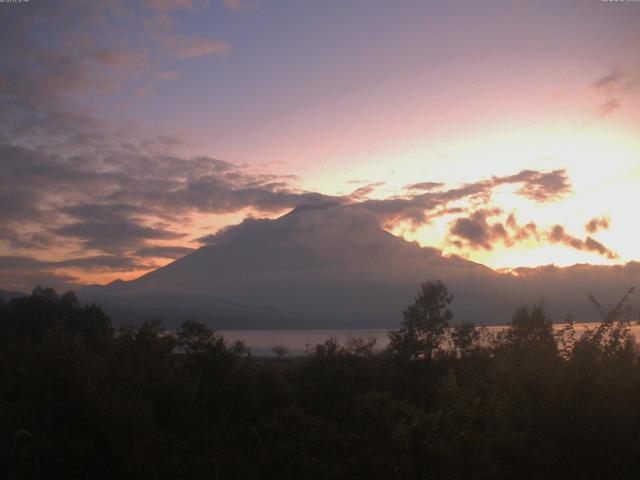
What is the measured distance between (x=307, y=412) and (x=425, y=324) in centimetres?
1738

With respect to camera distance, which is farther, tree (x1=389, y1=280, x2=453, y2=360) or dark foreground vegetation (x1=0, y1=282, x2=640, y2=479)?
tree (x1=389, y1=280, x2=453, y2=360)

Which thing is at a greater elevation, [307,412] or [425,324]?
[425,324]

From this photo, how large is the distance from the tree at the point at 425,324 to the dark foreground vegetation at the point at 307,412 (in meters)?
6.15

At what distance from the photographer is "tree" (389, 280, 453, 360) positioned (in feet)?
142

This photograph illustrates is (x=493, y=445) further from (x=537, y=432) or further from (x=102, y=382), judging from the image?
(x=102, y=382)

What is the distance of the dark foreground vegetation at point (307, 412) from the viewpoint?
45.5 ft

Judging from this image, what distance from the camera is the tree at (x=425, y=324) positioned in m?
43.2

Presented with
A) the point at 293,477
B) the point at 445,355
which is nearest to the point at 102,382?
the point at 293,477

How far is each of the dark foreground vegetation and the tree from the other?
615cm

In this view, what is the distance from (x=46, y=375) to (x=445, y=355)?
30711 millimetres

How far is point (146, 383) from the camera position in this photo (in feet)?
82.7

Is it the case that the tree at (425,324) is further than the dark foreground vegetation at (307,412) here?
Yes

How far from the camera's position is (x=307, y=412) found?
30656 mm

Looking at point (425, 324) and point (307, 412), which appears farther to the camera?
point (425, 324)
